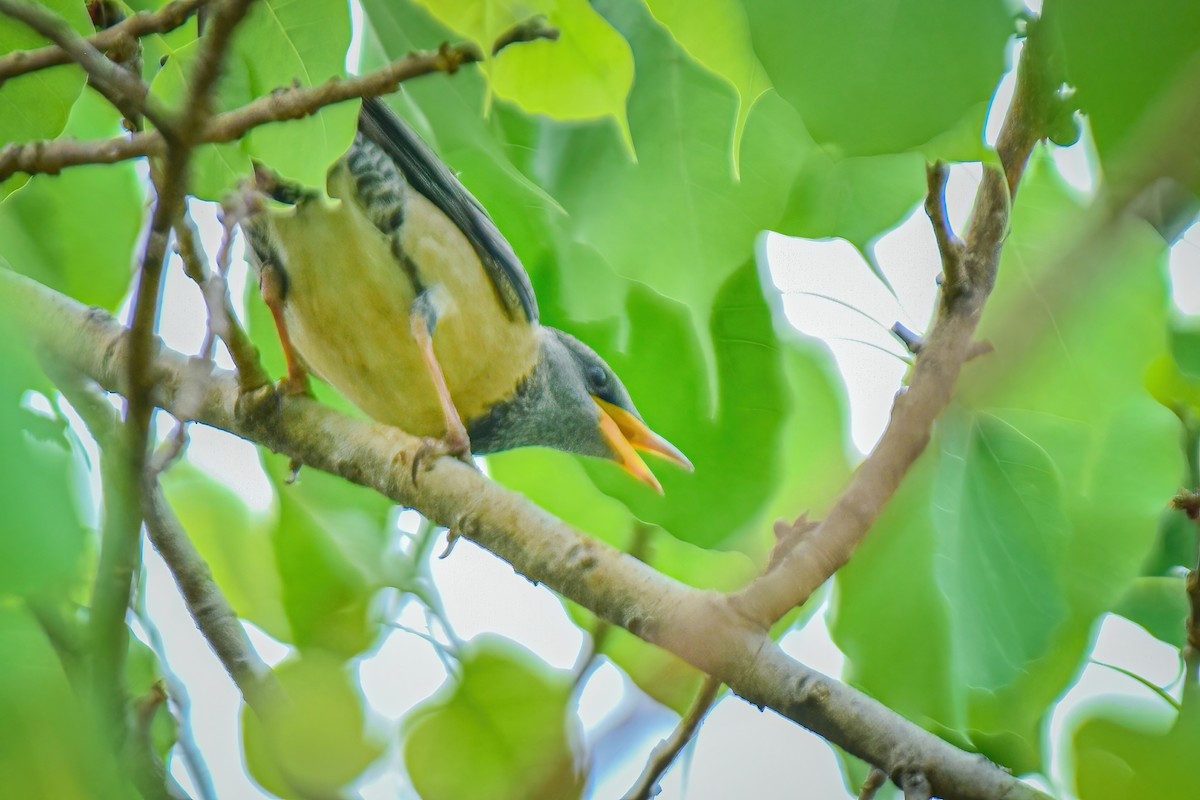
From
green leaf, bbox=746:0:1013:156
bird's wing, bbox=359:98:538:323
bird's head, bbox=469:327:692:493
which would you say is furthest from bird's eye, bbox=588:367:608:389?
green leaf, bbox=746:0:1013:156

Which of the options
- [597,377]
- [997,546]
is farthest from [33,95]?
[597,377]

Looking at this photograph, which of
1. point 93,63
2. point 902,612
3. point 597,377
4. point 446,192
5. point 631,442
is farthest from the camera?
point 597,377

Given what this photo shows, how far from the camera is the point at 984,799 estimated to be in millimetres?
877

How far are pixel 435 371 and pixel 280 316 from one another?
→ 0.22 meters

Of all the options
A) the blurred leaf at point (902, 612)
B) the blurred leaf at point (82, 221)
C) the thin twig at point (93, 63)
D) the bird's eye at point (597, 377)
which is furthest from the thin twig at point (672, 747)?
the bird's eye at point (597, 377)

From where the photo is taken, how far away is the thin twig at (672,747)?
0.99 meters

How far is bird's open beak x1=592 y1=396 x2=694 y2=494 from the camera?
1377 mm

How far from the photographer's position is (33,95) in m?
0.79

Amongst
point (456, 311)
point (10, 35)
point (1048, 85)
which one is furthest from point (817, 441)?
point (10, 35)

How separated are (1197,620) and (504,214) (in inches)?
33.2

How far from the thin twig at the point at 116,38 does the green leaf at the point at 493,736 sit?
0.51 m

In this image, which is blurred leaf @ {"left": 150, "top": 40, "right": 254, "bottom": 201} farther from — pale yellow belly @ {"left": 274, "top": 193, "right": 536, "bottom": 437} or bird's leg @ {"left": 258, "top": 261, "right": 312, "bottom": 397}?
pale yellow belly @ {"left": 274, "top": 193, "right": 536, "bottom": 437}

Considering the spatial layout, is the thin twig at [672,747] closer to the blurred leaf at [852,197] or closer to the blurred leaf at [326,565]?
the blurred leaf at [326,565]

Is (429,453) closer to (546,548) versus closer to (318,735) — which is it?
(546,548)
